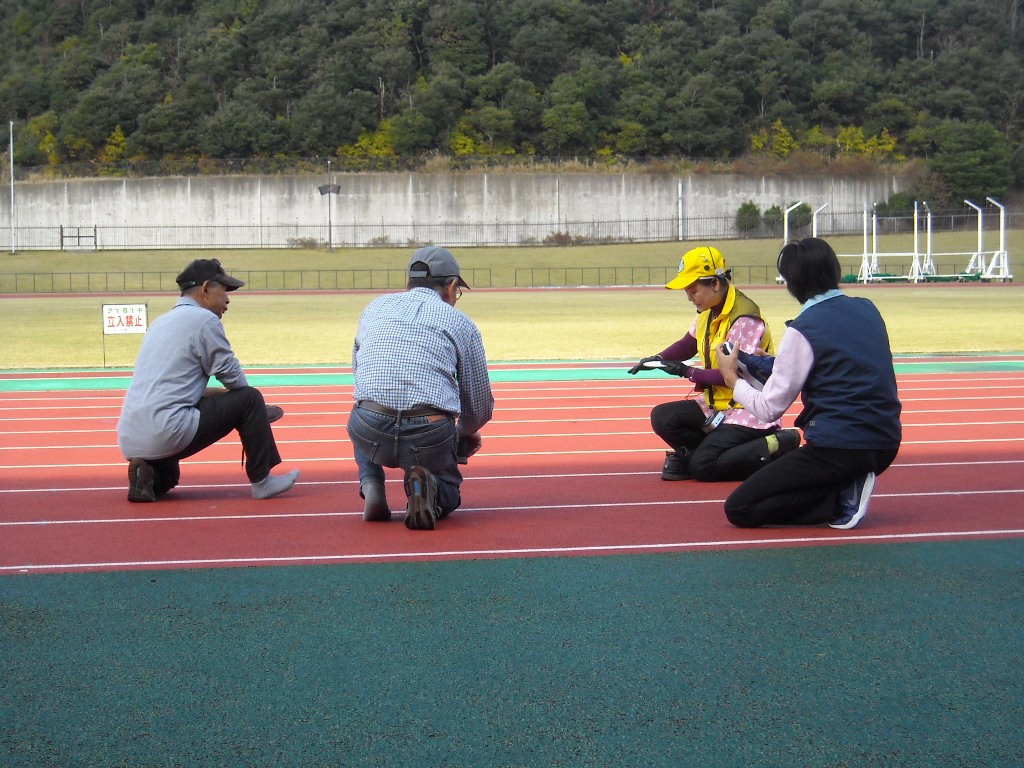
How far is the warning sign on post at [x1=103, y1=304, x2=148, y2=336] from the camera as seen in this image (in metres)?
18.1

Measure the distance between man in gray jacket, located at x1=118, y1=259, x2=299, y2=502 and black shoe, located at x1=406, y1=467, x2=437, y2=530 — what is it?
1191 millimetres

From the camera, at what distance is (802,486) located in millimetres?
6457

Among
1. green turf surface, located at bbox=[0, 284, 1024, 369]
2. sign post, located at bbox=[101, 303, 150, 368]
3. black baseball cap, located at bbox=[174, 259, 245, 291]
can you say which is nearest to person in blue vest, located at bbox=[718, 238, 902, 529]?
black baseball cap, located at bbox=[174, 259, 245, 291]

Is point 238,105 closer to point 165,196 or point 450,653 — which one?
point 165,196

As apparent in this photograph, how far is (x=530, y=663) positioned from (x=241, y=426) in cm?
358

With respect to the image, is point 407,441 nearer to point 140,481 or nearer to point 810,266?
point 140,481

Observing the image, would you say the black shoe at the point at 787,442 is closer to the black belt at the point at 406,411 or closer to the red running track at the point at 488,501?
the red running track at the point at 488,501

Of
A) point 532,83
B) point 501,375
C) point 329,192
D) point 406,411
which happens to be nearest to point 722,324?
point 406,411

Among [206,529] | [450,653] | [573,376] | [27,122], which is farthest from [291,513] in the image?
[27,122]

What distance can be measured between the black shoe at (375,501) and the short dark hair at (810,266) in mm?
2390

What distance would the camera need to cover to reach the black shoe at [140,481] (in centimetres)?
754

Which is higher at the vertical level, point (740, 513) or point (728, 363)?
point (728, 363)

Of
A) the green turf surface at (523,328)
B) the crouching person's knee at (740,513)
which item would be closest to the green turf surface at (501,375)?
the green turf surface at (523,328)

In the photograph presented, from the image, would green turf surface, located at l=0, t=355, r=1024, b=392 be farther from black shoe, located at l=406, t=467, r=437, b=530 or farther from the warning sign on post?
black shoe, located at l=406, t=467, r=437, b=530
